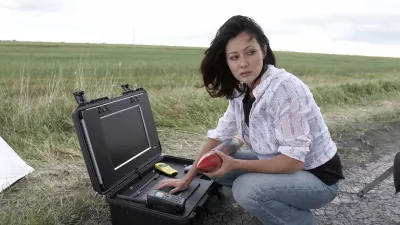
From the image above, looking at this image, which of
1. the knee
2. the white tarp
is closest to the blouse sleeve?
the knee

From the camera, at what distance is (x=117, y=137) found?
2080 mm

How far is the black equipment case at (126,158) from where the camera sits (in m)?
1.79

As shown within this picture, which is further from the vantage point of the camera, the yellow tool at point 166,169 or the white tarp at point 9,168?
the white tarp at point 9,168

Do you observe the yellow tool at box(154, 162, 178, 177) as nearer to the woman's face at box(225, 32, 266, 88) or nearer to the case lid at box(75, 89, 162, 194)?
the case lid at box(75, 89, 162, 194)

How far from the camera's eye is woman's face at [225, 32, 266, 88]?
5.75 ft

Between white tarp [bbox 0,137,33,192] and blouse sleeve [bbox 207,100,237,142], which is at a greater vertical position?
blouse sleeve [bbox 207,100,237,142]

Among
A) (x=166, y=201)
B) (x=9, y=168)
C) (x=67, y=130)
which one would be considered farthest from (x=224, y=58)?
(x=67, y=130)

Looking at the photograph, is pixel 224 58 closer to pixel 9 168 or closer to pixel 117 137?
pixel 117 137

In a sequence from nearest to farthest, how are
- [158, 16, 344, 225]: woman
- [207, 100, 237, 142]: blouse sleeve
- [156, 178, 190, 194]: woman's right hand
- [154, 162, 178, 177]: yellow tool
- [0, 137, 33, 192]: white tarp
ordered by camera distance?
1. [158, 16, 344, 225]: woman
2. [156, 178, 190, 194]: woman's right hand
3. [207, 100, 237, 142]: blouse sleeve
4. [154, 162, 178, 177]: yellow tool
5. [0, 137, 33, 192]: white tarp

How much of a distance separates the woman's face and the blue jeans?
1.87ft

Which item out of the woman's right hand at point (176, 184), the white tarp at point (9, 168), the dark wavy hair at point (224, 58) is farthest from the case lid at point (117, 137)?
the white tarp at point (9, 168)

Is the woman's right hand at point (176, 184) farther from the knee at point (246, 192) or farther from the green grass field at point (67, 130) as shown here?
the green grass field at point (67, 130)

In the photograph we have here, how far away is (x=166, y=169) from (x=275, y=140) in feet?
2.95

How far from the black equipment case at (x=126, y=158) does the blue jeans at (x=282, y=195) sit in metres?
0.29
